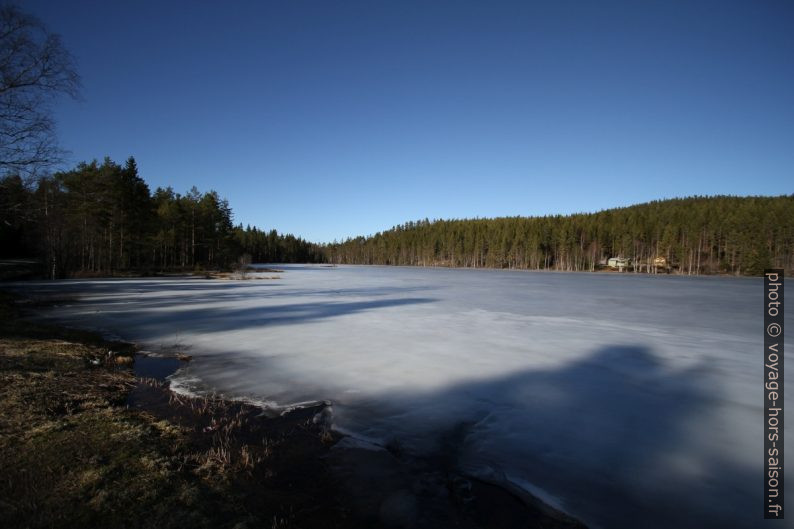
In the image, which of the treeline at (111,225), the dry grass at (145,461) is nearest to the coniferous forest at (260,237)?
the treeline at (111,225)

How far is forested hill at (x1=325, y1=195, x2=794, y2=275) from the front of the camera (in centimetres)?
7869

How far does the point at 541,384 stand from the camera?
6.65 m

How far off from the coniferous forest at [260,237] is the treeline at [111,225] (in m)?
0.11

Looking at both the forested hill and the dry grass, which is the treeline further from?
the forested hill

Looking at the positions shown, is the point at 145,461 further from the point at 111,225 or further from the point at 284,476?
the point at 111,225

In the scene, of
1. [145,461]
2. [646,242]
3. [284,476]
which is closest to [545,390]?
[284,476]

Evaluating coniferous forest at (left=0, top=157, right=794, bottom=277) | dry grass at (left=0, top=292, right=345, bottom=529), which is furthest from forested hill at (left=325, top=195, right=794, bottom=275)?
dry grass at (left=0, top=292, right=345, bottom=529)

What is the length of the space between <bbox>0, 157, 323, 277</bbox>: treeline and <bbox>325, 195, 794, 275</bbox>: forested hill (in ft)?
275

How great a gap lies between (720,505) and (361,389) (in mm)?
4656

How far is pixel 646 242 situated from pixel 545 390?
107 meters

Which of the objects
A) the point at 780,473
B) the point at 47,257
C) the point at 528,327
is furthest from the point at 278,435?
the point at 47,257

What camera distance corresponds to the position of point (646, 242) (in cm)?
9369

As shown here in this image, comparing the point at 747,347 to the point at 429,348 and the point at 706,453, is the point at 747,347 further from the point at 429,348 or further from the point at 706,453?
the point at 429,348

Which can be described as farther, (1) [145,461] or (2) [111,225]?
(2) [111,225]
